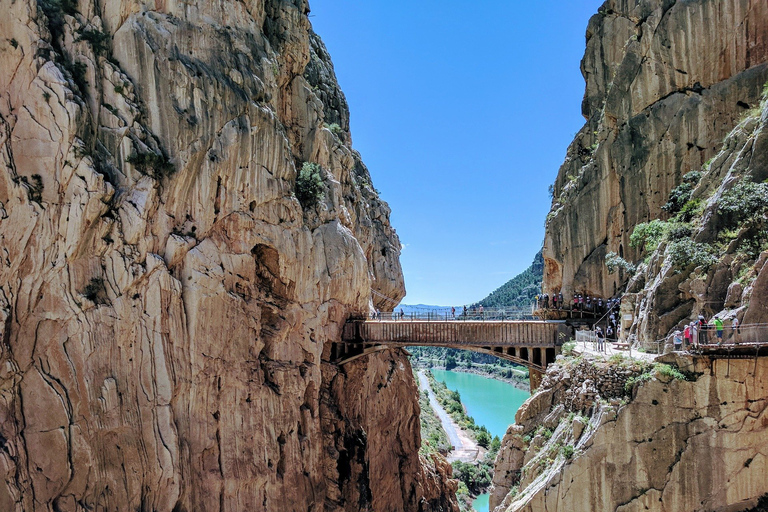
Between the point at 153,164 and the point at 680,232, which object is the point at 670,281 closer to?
the point at 680,232

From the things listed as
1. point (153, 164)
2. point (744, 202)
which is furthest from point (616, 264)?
point (153, 164)

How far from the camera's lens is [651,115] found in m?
24.6

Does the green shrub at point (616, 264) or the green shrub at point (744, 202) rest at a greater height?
the green shrub at point (744, 202)

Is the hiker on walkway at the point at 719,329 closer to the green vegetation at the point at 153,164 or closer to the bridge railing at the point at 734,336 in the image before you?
the bridge railing at the point at 734,336

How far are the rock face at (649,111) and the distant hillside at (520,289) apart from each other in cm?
8905

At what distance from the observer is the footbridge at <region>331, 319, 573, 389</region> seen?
24.0 metres

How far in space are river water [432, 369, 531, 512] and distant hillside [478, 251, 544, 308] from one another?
19.1m

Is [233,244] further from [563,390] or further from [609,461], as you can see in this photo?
[609,461]

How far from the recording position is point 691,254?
14.7m

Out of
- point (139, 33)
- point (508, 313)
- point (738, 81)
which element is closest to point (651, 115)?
point (738, 81)


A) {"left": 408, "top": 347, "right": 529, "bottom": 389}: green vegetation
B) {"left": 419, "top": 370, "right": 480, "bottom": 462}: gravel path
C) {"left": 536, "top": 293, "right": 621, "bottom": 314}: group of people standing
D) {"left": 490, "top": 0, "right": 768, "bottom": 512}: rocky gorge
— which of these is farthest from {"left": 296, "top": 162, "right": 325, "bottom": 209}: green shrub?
{"left": 408, "top": 347, "right": 529, "bottom": 389}: green vegetation

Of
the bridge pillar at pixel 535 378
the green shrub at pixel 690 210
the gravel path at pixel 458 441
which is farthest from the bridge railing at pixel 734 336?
the gravel path at pixel 458 441

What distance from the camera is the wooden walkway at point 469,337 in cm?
→ 2397

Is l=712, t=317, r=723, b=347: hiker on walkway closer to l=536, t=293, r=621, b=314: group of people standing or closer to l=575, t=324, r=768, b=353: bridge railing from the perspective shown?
l=575, t=324, r=768, b=353: bridge railing
